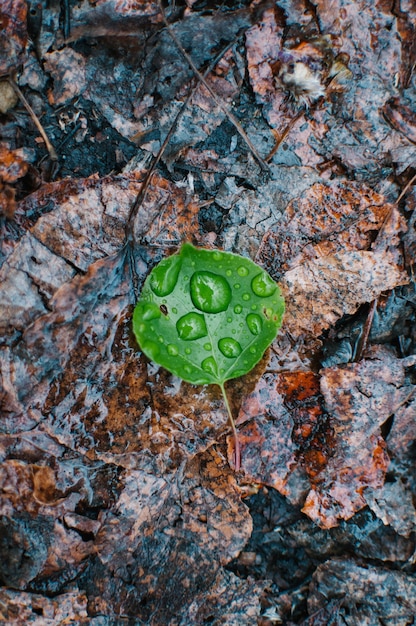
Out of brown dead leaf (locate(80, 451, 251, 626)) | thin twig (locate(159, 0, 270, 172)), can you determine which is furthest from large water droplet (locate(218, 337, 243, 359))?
thin twig (locate(159, 0, 270, 172))

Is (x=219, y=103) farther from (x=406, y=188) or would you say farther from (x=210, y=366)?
(x=210, y=366)

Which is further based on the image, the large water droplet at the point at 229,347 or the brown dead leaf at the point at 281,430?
the brown dead leaf at the point at 281,430

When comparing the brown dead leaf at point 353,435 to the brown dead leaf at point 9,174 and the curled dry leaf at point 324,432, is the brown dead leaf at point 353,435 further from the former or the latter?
the brown dead leaf at point 9,174

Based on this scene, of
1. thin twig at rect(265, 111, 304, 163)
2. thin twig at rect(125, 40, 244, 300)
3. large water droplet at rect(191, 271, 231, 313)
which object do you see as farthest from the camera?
thin twig at rect(265, 111, 304, 163)

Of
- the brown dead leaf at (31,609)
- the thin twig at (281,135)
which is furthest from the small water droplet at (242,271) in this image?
the brown dead leaf at (31,609)

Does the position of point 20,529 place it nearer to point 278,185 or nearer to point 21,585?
point 21,585

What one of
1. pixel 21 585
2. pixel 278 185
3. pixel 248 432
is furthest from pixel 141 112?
pixel 21 585

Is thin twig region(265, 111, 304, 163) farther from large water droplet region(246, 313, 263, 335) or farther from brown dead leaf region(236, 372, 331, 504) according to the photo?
brown dead leaf region(236, 372, 331, 504)

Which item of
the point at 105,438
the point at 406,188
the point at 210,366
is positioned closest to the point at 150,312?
the point at 210,366
